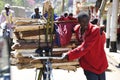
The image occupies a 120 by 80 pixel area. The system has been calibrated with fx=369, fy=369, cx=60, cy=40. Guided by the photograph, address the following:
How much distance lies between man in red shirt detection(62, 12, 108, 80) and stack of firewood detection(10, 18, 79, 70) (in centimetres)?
28

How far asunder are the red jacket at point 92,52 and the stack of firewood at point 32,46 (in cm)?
34

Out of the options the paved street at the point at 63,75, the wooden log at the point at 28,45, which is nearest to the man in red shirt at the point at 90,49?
the wooden log at the point at 28,45

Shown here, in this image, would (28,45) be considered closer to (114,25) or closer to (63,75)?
(63,75)

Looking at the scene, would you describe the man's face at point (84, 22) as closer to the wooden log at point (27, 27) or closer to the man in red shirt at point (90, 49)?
the man in red shirt at point (90, 49)

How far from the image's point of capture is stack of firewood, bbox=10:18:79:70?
223 inches

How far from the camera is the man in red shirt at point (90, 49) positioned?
5215 mm

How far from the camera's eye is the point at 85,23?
17.3 ft

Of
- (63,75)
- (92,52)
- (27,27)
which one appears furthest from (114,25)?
(92,52)

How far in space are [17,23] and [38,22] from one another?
37cm

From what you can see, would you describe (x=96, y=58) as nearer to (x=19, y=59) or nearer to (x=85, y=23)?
(x=85, y=23)

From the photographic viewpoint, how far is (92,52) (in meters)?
5.41

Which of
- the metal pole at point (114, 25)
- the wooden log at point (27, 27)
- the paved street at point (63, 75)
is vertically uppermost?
the wooden log at point (27, 27)

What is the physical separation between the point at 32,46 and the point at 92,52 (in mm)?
971

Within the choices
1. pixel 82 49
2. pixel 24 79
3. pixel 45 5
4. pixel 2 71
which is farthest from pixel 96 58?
pixel 24 79
